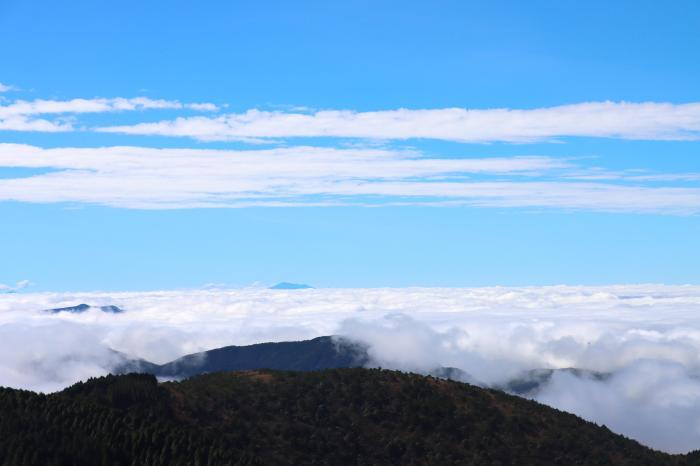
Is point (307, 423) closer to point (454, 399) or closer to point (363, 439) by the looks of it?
point (363, 439)

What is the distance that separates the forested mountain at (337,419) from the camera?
91.8 m

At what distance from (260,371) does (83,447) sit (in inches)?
2834

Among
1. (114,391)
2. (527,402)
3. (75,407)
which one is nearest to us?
(75,407)

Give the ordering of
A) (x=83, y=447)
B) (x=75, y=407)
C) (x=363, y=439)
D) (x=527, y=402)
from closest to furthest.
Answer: (x=83, y=447) < (x=75, y=407) < (x=363, y=439) < (x=527, y=402)

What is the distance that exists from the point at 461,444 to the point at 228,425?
1375 inches

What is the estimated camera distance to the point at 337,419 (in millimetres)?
123688

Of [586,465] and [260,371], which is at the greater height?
[260,371]

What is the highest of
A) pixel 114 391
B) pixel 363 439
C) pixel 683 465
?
pixel 114 391

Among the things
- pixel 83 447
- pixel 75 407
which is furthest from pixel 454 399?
pixel 83 447

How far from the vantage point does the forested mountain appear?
301 feet

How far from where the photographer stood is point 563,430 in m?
133

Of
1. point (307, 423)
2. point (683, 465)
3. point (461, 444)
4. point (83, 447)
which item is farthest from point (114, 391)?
point (683, 465)

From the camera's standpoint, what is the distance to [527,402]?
143875mm

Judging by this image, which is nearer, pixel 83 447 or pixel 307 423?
pixel 83 447
